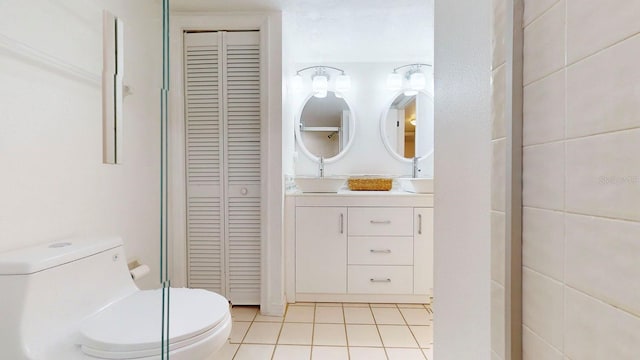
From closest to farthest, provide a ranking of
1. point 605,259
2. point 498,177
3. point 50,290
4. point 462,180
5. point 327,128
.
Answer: point 605,259, point 498,177, point 462,180, point 50,290, point 327,128

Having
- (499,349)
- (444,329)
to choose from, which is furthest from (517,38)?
(444,329)

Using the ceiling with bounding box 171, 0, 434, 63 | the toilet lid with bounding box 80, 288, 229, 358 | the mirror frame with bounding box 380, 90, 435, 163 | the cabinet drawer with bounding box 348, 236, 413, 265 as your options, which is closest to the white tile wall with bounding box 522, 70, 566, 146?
the toilet lid with bounding box 80, 288, 229, 358

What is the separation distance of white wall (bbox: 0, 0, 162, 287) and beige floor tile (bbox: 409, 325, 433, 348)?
1.60 metres

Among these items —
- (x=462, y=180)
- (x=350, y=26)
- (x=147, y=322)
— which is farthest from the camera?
(x=350, y=26)

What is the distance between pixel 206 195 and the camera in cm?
231

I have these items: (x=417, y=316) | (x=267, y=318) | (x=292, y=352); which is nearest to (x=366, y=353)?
(x=292, y=352)

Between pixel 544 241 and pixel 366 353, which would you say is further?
pixel 366 353

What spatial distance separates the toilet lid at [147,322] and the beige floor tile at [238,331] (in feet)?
2.20

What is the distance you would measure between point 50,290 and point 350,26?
2333mm

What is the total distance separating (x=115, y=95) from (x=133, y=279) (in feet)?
2.85

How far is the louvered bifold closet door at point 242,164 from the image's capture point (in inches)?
89.7

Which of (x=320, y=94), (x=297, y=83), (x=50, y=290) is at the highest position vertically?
(x=297, y=83)

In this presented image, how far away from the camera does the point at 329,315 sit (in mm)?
2250

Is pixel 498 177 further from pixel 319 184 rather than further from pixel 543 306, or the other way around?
pixel 319 184
